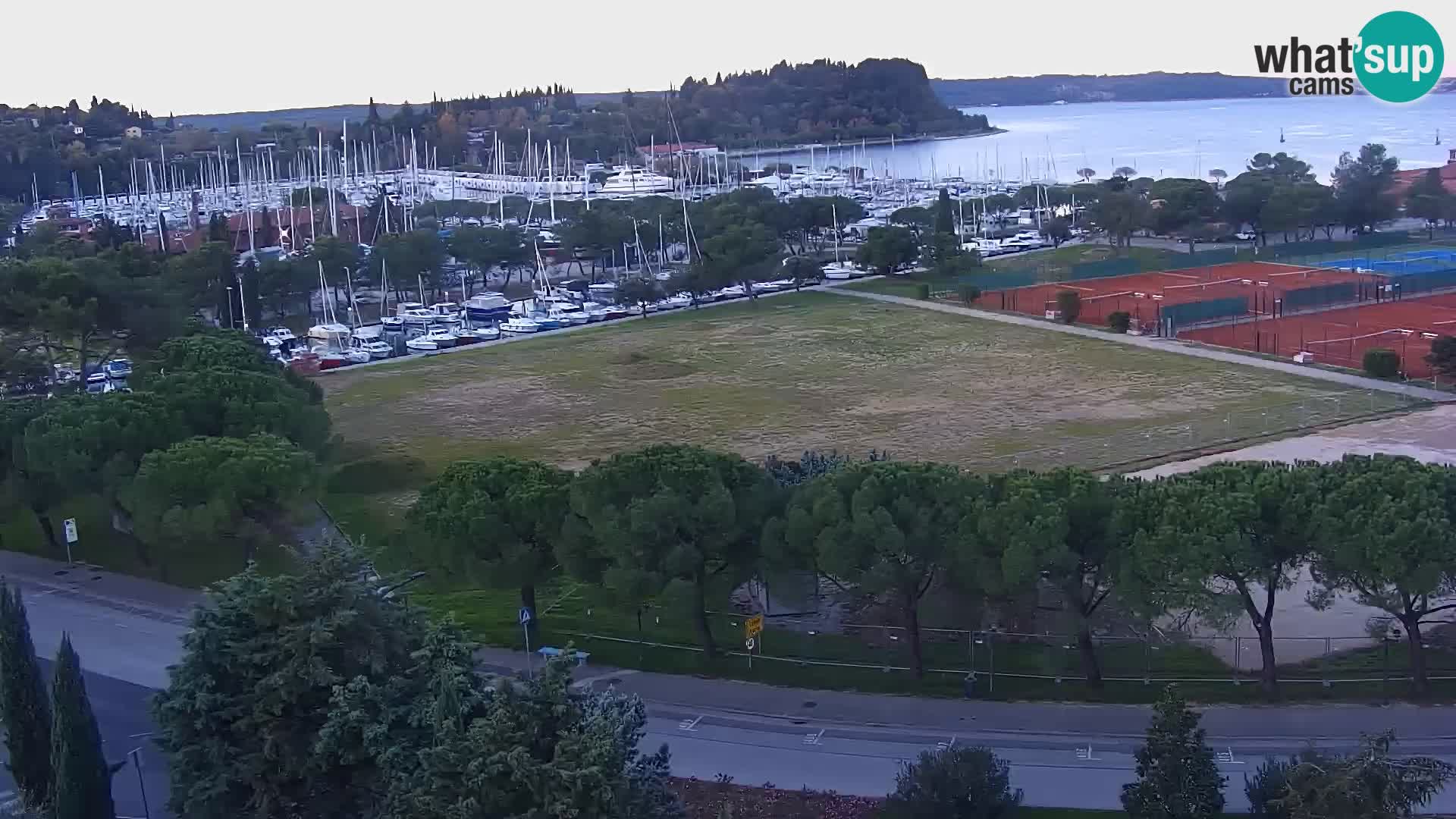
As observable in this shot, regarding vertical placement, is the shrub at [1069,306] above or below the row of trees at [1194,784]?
above

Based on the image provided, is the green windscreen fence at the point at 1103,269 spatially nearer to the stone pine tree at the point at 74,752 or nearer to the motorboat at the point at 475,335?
the motorboat at the point at 475,335

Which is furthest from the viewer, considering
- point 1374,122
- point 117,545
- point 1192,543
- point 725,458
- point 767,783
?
point 1374,122

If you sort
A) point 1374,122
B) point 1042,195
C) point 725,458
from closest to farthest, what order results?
1. point 725,458
2. point 1042,195
3. point 1374,122

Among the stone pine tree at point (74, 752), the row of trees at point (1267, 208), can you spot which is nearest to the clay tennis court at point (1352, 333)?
the row of trees at point (1267, 208)

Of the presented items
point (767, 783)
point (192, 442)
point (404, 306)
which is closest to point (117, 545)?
point (192, 442)

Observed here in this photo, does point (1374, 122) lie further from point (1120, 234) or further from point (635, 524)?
point (635, 524)

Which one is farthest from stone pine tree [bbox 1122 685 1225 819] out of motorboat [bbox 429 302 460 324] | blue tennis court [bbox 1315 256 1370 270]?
blue tennis court [bbox 1315 256 1370 270]

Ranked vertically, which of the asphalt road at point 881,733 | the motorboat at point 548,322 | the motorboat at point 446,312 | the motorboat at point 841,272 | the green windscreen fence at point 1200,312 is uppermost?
the motorboat at point 841,272
